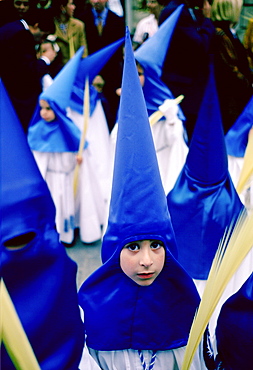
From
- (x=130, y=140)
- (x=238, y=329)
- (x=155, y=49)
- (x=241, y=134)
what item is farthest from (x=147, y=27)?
(x=238, y=329)

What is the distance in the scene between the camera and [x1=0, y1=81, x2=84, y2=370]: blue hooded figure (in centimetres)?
112

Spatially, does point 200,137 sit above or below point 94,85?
above

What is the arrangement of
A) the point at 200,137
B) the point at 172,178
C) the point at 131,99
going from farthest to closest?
the point at 172,178, the point at 200,137, the point at 131,99

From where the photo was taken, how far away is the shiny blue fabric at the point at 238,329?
132cm

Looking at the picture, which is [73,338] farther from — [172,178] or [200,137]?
[172,178]

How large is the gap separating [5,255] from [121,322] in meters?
0.59

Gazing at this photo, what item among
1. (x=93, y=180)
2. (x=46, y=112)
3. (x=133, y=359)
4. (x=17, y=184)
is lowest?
(x=93, y=180)

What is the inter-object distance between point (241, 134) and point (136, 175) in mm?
1333

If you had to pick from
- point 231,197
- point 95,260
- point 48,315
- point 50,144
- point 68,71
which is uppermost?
point 48,315

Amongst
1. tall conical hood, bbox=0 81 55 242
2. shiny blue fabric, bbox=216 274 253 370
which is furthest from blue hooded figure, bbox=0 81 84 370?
shiny blue fabric, bbox=216 274 253 370

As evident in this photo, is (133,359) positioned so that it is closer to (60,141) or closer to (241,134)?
(241,134)

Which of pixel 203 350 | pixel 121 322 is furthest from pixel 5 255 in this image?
pixel 203 350

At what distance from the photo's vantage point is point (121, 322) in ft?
5.07

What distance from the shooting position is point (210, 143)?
73.5 inches
